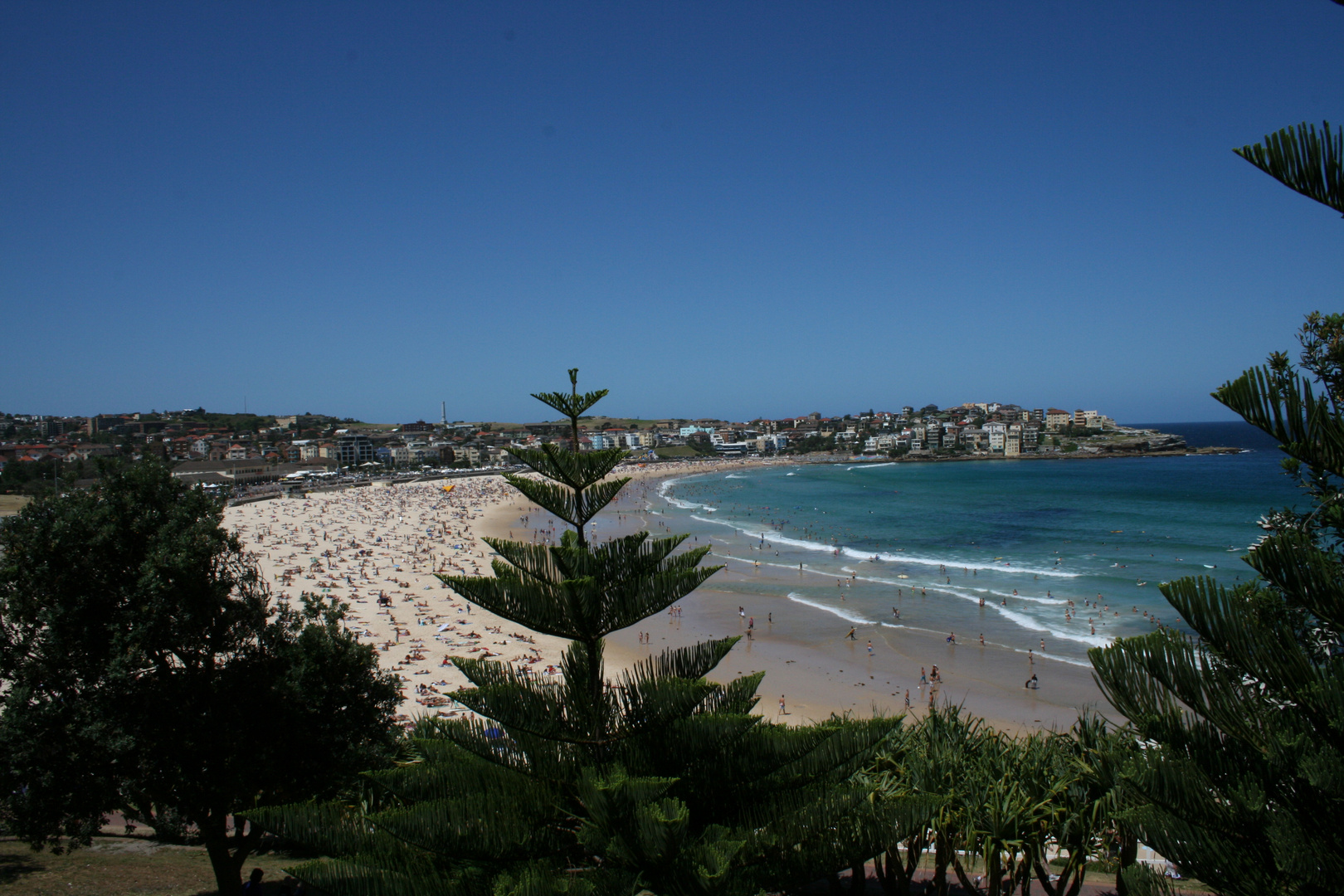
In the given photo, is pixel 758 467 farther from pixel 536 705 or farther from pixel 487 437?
pixel 536 705

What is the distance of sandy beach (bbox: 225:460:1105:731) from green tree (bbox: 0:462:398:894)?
64.3 inches

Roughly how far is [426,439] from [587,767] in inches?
4905

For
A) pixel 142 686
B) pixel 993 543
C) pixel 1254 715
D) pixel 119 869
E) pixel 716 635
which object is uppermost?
pixel 1254 715

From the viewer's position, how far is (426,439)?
398ft

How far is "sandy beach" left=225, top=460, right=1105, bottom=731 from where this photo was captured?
51.5 ft

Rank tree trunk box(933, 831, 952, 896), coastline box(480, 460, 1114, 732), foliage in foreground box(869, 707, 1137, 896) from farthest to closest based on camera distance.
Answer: coastline box(480, 460, 1114, 732) < foliage in foreground box(869, 707, 1137, 896) < tree trunk box(933, 831, 952, 896)

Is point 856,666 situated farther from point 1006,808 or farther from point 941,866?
point 941,866

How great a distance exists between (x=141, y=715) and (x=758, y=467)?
95273mm

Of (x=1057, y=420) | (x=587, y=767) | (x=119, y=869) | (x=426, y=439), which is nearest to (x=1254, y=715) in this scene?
(x=587, y=767)

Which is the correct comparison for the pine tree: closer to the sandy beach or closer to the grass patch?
the sandy beach

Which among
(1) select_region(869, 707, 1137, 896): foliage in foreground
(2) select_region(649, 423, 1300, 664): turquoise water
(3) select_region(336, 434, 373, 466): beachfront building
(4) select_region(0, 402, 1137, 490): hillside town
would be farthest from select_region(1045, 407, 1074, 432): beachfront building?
(1) select_region(869, 707, 1137, 896): foliage in foreground

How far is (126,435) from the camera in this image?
385 feet

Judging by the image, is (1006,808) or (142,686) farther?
(142,686)

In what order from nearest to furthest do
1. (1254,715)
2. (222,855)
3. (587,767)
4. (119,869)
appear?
(1254,715)
(587,767)
(222,855)
(119,869)
